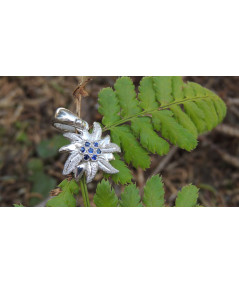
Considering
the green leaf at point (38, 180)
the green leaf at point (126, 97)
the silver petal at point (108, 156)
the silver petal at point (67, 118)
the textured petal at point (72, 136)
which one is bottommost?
the green leaf at point (38, 180)

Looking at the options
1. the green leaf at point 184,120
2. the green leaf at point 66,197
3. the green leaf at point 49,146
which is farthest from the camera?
the green leaf at point 49,146

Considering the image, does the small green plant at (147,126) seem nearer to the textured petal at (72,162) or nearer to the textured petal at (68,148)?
the textured petal at (72,162)

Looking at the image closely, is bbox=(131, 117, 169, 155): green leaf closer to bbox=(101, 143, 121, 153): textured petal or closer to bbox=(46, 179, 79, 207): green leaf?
bbox=(101, 143, 121, 153): textured petal

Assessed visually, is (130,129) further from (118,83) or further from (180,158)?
(180,158)

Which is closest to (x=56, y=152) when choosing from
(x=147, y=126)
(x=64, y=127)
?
(x=64, y=127)

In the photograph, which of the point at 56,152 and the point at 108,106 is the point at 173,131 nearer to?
the point at 108,106

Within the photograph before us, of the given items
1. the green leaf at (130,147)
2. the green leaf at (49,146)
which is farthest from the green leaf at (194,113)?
the green leaf at (49,146)

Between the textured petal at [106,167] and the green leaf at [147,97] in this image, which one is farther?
the green leaf at [147,97]

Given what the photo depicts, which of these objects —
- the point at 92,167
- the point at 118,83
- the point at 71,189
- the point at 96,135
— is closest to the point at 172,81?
the point at 118,83

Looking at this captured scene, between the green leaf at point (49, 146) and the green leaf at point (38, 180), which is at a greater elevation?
the green leaf at point (49, 146)
